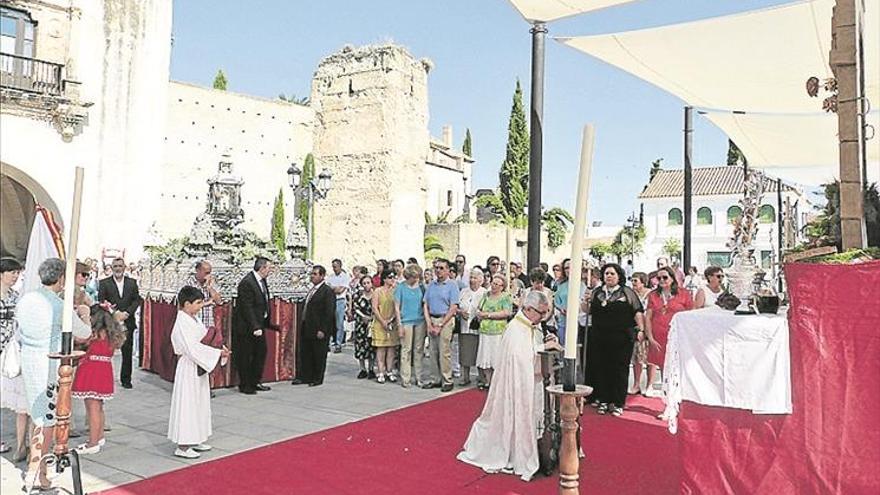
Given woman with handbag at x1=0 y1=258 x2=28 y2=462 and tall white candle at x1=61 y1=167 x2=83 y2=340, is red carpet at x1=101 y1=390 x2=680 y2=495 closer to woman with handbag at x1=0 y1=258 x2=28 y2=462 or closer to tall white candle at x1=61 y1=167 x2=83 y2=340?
woman with handbag at x1=0 y1=258 x2=28 y2=462

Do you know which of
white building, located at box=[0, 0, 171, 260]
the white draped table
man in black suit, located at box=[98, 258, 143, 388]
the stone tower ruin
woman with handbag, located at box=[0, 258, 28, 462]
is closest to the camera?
the white draped table

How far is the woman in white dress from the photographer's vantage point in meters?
8.85

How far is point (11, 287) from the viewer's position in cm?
443

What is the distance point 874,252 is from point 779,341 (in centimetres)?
71

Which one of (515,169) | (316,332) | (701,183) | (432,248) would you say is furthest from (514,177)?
(316,332)

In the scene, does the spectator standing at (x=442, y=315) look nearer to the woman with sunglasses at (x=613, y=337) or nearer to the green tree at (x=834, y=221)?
the woman with sunglasses at (x=613, y=337)

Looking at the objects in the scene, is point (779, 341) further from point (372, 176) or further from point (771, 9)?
point (372, 176)

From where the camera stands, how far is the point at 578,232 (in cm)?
246

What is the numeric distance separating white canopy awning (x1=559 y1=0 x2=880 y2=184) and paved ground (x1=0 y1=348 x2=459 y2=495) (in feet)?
16.7

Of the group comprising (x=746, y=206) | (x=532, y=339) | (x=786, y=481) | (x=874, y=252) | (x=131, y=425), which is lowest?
(x=131, y=425)

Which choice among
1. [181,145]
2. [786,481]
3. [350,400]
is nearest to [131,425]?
[350,400]

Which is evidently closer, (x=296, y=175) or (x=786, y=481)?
(x=786, y=481)

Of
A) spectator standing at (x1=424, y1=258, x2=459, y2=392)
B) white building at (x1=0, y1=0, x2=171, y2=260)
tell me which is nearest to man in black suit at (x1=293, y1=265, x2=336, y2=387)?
spectator standing at (x1=424, y1=258, x2=459, y2=392)

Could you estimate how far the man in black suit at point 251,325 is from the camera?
8.18 metres
